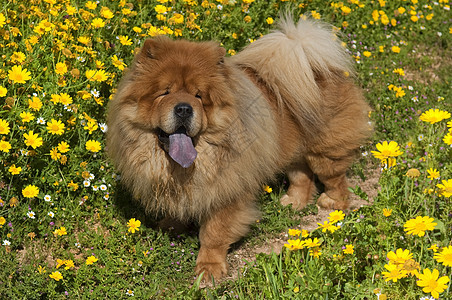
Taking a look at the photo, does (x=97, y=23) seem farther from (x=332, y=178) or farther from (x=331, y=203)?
(x=331, y=203)

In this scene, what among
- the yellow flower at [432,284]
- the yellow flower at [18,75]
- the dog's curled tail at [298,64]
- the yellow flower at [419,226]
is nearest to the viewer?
the yellow flower at [432,284]

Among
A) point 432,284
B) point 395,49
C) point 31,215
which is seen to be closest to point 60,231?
point 31,215

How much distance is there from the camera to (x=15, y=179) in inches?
146

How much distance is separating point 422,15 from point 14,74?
4975 mm

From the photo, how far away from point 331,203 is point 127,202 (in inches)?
68.9

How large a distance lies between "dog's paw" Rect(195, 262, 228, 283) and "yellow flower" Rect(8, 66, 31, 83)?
172 cm

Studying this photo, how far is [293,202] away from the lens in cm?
468

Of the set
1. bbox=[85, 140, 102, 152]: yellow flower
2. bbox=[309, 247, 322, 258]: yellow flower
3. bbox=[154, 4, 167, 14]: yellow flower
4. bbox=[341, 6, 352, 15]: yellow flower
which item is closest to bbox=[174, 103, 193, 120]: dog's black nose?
bbox=[85, 140, 102, 152]: yellow flower

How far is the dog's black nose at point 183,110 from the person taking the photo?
3164mm

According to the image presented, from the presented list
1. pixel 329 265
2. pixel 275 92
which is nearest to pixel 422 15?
pixel 275 92

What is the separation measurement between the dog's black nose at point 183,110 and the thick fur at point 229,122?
0.12 ft

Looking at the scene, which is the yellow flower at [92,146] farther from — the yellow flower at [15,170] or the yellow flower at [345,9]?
the yellow flower at [345,9]

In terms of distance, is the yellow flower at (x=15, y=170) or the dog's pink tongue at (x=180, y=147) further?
the yellow flower at (x=15, y=170)

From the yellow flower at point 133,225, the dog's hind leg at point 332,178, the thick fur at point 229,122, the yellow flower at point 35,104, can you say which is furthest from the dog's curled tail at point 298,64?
the yellow flower at point 35,104
